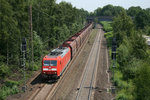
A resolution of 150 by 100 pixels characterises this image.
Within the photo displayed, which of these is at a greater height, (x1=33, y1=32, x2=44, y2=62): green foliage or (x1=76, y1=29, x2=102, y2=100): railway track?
(x1=33, y1=32, x2=44, y2=62): green foliage

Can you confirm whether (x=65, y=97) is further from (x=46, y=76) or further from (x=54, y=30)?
(x=54, y=30)

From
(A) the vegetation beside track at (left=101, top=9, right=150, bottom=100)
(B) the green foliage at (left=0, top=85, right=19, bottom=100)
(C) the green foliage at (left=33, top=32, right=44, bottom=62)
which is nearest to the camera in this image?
(A) the vegetation beside track at (left=101, top=9, right=150, bottom=100)

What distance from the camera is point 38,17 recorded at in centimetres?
3866

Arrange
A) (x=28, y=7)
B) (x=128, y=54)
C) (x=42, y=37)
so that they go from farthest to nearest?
(x=42, y=37) → (x=128, y=54) → (x=28, y=7)

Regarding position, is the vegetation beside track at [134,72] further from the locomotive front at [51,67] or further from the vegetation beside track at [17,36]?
the vegetation beside track at [17,36]

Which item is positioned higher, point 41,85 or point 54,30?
point 54,30

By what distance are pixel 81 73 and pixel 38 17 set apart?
52.8ft

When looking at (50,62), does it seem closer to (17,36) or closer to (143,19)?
(17,36)

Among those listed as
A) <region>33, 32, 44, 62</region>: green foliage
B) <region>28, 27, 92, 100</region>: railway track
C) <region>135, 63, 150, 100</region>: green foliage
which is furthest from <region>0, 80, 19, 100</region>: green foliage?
<region>135, 63, 150, 100</region>: green foliage

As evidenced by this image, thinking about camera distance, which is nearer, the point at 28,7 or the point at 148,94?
the point at 148,94

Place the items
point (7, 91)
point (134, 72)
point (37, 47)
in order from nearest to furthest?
point (7, 91), point (134, 72), point (37, 47)

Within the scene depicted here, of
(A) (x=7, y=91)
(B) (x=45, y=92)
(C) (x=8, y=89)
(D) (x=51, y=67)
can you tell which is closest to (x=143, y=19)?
(D) (x=51, y=67)

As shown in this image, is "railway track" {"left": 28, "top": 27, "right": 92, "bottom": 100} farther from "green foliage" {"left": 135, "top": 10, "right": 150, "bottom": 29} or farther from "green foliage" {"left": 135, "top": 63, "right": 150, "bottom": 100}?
"green foliage" {"left": 135, "top": 10, "right": 150, "bottom": 29}

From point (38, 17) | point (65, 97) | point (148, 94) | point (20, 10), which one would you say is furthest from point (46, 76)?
point (38, 17)
